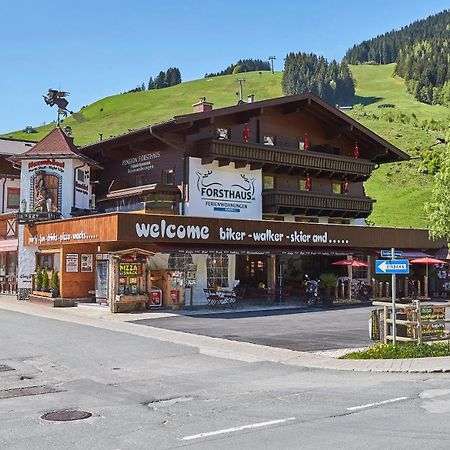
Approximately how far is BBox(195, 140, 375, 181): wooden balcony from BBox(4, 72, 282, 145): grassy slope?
85.4m

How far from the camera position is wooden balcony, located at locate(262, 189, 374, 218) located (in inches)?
1304

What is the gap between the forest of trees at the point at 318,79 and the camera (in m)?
161

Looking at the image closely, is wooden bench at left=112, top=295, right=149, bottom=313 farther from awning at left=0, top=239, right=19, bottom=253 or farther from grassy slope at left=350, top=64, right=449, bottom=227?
grassy slope at left=350, top=64, right=449, bottom=227

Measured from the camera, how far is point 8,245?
34.2 meters

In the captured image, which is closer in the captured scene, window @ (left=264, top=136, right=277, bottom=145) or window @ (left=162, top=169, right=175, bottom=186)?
window @ (left=162, top=169, right=175, bottom=186)

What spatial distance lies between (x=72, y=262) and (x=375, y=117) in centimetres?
9116

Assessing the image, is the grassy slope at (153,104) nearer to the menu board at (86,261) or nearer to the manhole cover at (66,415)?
the menu board at (86,261)

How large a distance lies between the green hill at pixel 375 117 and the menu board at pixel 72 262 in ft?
112

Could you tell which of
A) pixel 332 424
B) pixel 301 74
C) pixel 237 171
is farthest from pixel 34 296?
pixel 301 74

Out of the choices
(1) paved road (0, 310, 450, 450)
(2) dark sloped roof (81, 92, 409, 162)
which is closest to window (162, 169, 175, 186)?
(2) dark sloped roof (81, 92, 409, 162)

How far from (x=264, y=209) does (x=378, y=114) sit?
9098cm

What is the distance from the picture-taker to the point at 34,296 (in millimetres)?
30266

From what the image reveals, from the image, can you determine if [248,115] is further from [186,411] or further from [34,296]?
[186,411]

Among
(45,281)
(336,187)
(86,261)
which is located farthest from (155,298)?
(336,187)
